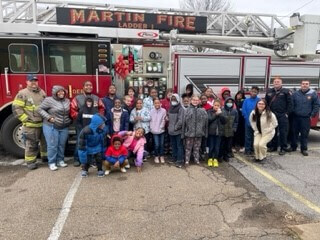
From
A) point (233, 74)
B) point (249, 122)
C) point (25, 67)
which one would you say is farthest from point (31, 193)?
point (233, 74)

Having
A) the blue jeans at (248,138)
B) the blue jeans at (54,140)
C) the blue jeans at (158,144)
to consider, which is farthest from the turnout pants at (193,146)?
the blue jeans at (54,140)

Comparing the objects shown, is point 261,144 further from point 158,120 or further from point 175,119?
point 158,120

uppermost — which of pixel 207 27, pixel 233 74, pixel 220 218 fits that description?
pixel 207 27

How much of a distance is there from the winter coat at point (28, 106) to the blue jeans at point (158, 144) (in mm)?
2228

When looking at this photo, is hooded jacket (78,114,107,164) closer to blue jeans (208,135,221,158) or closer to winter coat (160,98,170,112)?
winter coat (160,98,170,112)

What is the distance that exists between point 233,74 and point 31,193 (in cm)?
505

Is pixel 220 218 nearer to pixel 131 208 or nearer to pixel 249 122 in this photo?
pixel 131 208

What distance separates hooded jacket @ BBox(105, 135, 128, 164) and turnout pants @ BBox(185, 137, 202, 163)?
1256 mm

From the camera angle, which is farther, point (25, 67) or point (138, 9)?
point (138, 9)

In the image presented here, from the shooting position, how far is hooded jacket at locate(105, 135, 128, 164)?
5.30m

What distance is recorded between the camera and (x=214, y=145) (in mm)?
5996

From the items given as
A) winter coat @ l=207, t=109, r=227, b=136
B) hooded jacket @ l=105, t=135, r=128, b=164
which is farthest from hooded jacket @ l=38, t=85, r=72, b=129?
winter coat @ l=207, t=109, r=227, b=136

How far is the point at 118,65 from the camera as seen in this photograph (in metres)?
6.54

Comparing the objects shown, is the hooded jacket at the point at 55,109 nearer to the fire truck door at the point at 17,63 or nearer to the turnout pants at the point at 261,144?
the fire truck door at the point at 17,63
